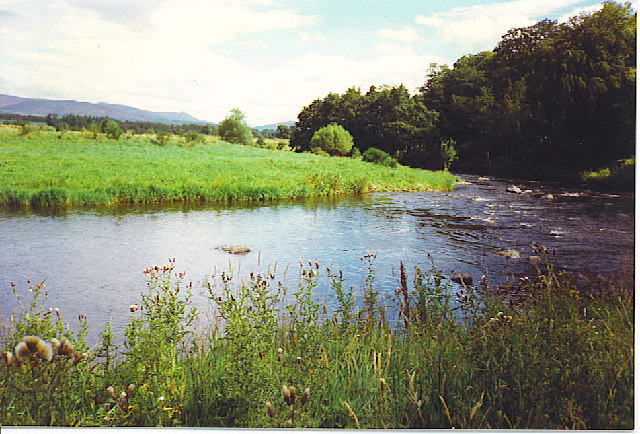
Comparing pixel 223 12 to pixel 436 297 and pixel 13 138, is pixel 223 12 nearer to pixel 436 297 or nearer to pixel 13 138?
pixel 13 138

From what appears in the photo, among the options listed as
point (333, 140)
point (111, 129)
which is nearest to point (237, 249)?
point (333, 140)

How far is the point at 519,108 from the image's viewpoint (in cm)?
436

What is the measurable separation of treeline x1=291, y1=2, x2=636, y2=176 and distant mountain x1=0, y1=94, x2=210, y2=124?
3.50 feet

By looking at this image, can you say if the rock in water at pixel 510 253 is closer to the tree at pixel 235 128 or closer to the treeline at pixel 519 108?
the treeline at pixel 519 108

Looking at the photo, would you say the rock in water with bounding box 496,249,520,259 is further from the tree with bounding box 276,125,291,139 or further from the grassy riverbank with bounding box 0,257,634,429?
the tree with bounding box 276,125,291,139

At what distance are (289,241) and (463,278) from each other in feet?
4.85

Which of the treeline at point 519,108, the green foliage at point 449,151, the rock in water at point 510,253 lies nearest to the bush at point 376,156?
the treeline at point 519,108

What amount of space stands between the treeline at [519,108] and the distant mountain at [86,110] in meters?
1.07

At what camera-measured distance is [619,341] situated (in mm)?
3160

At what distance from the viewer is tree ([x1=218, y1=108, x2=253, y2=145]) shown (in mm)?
4127

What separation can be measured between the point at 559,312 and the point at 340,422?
1550 mm

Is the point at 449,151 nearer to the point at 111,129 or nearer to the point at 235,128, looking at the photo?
the point at 235,128

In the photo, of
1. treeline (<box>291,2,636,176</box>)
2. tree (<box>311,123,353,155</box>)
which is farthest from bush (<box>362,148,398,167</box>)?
tree (<box>311,123,353,155</box>)

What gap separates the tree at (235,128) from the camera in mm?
4127
